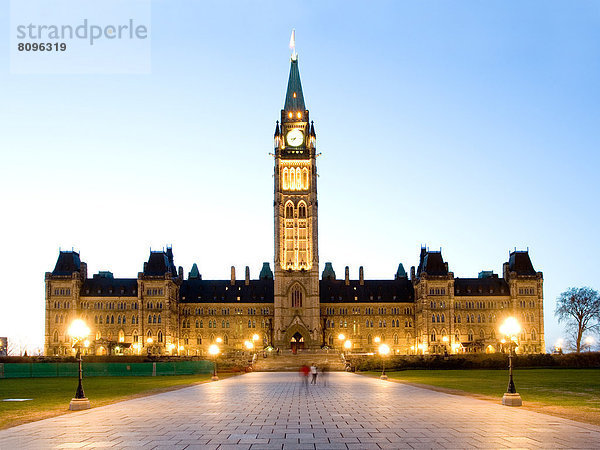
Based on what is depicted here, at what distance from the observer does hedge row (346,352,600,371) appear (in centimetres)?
8969

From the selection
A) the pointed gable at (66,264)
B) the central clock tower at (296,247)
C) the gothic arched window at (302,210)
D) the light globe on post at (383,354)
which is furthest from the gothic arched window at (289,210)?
the pointed gable at (66,264)

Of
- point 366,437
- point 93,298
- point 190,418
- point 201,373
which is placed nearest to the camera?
point 366,437

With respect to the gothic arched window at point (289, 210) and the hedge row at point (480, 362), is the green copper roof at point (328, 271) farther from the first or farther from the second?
the hedge row at point (480, 362)

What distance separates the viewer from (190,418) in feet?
82.6

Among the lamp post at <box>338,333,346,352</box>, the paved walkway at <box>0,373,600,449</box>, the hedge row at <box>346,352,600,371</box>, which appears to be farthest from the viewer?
the lamp post at <box>338,333,346,352</box>

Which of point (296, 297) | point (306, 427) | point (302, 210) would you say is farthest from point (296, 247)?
point (306, 427)

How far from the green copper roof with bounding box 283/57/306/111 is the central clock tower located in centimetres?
680

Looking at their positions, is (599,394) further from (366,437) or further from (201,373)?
(201,373)

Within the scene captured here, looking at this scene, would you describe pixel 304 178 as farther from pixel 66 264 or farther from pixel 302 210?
pixel 66 264

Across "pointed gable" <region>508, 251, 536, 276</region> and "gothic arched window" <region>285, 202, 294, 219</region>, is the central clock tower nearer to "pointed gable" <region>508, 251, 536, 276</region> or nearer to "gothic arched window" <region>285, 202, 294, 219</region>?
"gothic arched window" <region>285, 202, 294, 219</region>

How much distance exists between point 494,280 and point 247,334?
155 ft

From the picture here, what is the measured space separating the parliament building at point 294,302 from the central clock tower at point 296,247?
0.59 feet

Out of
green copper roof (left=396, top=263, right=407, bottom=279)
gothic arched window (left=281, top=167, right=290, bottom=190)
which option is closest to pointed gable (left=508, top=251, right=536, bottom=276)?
green copper roof (left=396, top=263, right=407, bottom=279)

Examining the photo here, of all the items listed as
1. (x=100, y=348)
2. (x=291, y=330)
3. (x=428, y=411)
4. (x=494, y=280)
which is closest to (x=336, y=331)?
(x=291, y=330)
